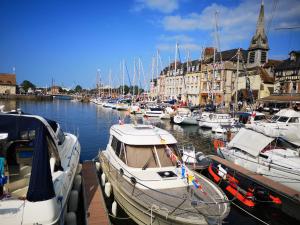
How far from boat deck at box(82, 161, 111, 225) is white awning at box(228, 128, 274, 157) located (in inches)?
379

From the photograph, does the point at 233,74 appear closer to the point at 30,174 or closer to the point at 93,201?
the point at 93,201

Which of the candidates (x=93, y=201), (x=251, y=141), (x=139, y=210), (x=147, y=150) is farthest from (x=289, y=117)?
(x=93, y=201)

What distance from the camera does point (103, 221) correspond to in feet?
28.8

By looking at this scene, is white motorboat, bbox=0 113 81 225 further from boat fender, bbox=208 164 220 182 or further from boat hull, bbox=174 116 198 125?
boat hull, bbox=174 116 198 125

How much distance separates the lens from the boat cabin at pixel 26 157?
6320 millimetres

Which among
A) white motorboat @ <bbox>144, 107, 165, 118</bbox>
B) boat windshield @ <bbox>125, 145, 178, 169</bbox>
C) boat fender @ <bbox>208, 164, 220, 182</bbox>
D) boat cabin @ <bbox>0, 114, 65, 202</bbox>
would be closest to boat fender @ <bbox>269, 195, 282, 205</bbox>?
boat fender @ <bbox>208, 164, 220, 182</bbox>

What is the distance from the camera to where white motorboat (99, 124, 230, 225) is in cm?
808

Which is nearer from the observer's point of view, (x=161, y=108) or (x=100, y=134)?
(x=100, y=134)

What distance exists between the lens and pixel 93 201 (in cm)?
1009

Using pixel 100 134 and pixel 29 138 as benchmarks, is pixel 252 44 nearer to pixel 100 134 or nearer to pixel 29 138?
pixel 100 134

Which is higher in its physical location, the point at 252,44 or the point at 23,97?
the point at 252,44

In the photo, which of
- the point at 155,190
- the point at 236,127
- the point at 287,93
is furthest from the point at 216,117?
the point at 155,190

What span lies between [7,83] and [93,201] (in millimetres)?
133484

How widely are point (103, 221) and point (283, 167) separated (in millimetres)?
9958
